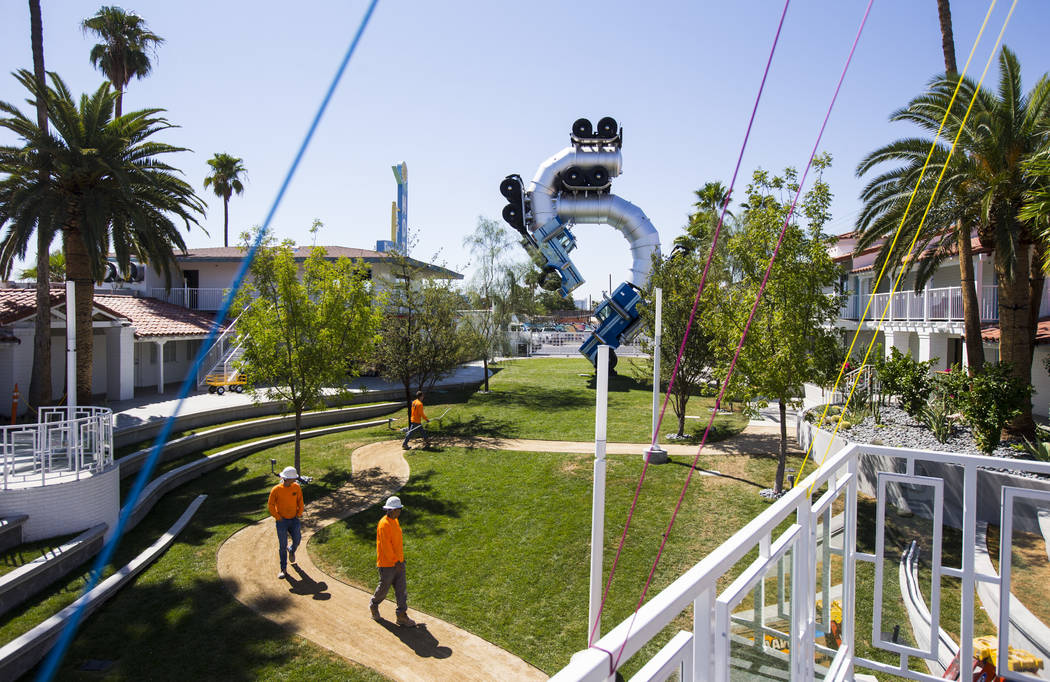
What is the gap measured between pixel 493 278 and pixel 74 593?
87.4ft

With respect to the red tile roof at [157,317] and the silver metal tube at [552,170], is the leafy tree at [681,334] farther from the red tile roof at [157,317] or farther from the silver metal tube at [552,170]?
the red tile roof at [157,317]

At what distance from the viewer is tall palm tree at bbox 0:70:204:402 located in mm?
15773

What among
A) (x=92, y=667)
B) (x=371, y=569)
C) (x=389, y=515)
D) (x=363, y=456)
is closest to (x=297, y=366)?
(x=363, y=456)

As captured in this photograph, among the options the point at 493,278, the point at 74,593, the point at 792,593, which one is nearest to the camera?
the point at 792,593

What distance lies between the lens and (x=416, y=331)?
66.7 feet

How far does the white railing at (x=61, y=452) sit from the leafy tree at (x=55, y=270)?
21.3 m

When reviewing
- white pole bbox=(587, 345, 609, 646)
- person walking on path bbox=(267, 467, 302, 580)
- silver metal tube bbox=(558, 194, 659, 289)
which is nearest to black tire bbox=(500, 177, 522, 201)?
silver metal tube bbox=(558, 194, 659, 289)

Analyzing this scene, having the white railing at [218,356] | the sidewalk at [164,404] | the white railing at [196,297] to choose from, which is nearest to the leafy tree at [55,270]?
the white railing at [196,297]

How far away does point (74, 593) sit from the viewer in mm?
8297

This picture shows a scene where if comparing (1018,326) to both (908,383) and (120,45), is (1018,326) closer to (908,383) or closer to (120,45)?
(908,383)

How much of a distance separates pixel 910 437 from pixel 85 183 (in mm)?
22104

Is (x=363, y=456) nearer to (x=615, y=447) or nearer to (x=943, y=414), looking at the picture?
(x=615, y=447)

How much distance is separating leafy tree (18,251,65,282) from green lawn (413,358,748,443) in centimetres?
2013

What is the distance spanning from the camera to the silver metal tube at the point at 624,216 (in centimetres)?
3161
